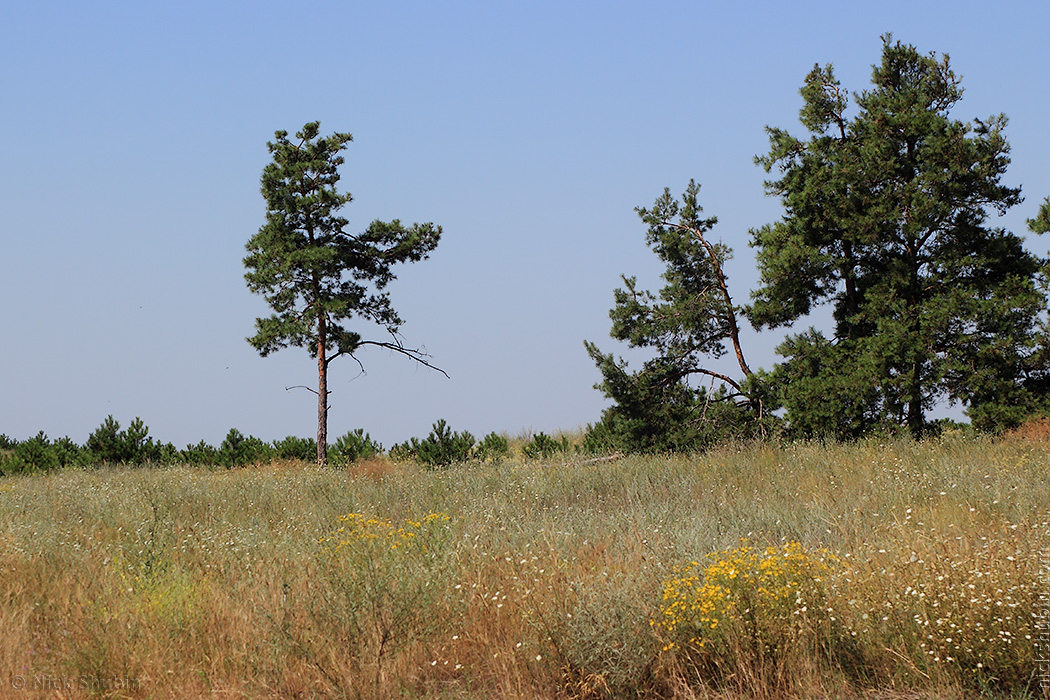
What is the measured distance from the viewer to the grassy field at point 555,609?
17.1 ft

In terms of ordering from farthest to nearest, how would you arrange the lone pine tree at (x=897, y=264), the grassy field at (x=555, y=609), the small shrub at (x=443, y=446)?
1. the small shrub at (x=443, y=446)
2. the lone pine tree at (x=897, y=264)
3. the grassy field at (x=555, y=609)

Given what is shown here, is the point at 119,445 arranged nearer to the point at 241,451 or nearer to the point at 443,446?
the point at 241,451

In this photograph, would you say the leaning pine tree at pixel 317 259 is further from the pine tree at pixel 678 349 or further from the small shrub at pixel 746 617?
the small shrub at pixel 746 617

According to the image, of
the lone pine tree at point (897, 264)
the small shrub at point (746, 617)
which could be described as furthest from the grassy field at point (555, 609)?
the lone pine tree at point (897, 264)

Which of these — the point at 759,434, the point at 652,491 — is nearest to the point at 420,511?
the point at 652,491

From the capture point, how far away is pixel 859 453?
13.5 meters

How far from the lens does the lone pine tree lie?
667 inches

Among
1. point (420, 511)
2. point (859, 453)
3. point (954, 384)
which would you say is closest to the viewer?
point (420, 511)

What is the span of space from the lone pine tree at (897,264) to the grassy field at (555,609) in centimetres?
888

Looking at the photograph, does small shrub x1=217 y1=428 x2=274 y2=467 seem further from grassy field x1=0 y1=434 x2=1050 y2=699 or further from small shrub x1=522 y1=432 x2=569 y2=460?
grassy field x1=0 y1=434 x2=1050 y2=699

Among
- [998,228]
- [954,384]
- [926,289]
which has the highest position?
[998,228]

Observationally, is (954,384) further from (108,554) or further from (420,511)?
(108,554)

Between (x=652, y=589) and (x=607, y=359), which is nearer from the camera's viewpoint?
(x=652, y=589)

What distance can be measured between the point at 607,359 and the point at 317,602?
13.9 m
